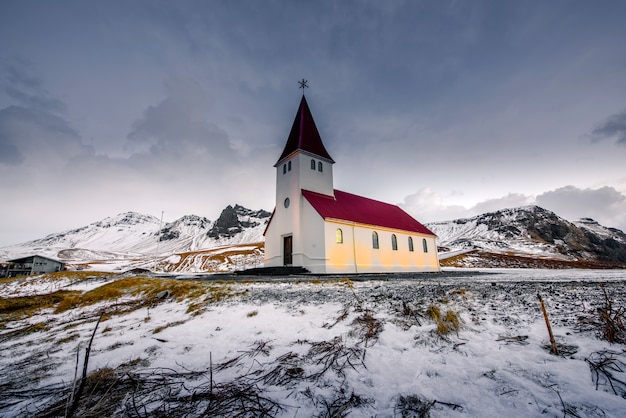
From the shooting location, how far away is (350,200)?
25.2m

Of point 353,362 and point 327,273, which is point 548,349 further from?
point 327,273

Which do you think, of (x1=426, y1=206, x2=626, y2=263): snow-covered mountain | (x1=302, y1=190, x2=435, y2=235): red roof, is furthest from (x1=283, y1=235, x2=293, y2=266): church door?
(x1=426, y1=206, x2=626, y2=263): snow-covered mountain

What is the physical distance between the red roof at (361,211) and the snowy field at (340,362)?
14.6 m

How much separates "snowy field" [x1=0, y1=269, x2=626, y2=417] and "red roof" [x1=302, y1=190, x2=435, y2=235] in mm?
14608

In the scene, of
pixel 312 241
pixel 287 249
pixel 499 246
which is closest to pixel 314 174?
pixel 312 241

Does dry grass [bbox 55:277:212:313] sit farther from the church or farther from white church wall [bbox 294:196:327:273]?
the church

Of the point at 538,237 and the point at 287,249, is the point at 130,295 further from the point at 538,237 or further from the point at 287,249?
the point at 538,237

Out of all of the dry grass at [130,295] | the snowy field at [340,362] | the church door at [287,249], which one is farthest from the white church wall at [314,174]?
the snowy field at [340,362]

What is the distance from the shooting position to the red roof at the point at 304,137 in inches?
876

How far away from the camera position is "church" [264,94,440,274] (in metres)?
19.0

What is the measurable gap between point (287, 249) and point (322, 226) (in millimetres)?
4047

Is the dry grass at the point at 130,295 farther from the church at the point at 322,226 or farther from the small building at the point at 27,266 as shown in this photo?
the small building at the point at 27,266

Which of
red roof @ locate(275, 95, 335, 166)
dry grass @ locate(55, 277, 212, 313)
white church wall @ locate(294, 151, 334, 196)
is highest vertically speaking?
red roof @ locate(275, 95, 335, 166)

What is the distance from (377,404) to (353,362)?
695 millimetres
